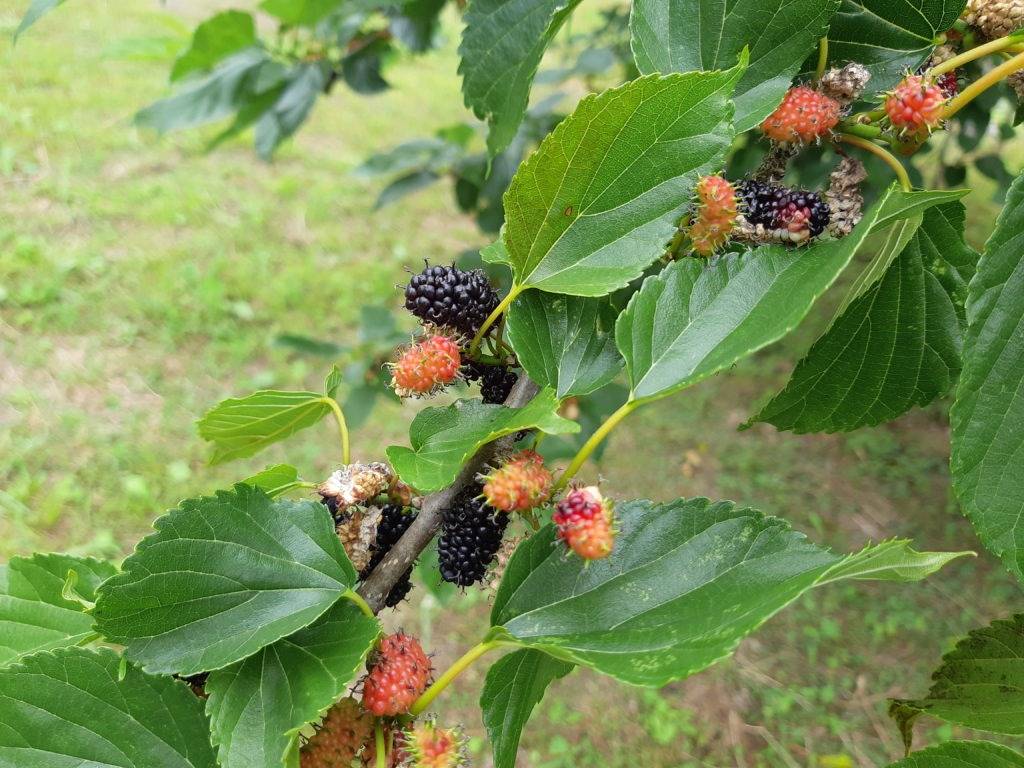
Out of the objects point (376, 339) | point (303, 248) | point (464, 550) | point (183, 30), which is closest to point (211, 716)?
point (464, 550)

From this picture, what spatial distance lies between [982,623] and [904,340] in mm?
1767

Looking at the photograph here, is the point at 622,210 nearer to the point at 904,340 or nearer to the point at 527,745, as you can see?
the point at 904,340

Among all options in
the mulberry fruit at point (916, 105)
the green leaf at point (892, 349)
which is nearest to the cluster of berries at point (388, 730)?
the green leaf at point (892, 349)

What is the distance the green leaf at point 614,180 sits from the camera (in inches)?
18.3

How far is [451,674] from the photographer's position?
48 cm

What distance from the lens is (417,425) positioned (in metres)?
0.51

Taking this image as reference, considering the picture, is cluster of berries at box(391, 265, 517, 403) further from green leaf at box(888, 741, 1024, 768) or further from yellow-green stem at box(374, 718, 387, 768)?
green leaf at box(888, 741, 1024, 768)

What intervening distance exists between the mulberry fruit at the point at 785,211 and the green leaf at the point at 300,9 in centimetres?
101

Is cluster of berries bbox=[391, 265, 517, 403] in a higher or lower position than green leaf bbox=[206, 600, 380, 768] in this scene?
higher

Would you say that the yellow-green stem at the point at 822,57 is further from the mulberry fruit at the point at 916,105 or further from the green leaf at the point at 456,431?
the green leaf at the point at 456,431

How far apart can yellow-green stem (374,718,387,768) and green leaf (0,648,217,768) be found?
97 millimetres

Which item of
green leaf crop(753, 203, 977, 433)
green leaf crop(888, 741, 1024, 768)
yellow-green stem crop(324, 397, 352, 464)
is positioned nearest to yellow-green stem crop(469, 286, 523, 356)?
yellow-green stem crop(324, 397, 352, 464)

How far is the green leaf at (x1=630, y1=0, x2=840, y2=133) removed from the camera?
0.53 meters

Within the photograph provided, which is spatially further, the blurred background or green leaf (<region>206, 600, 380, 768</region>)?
the blurred background
